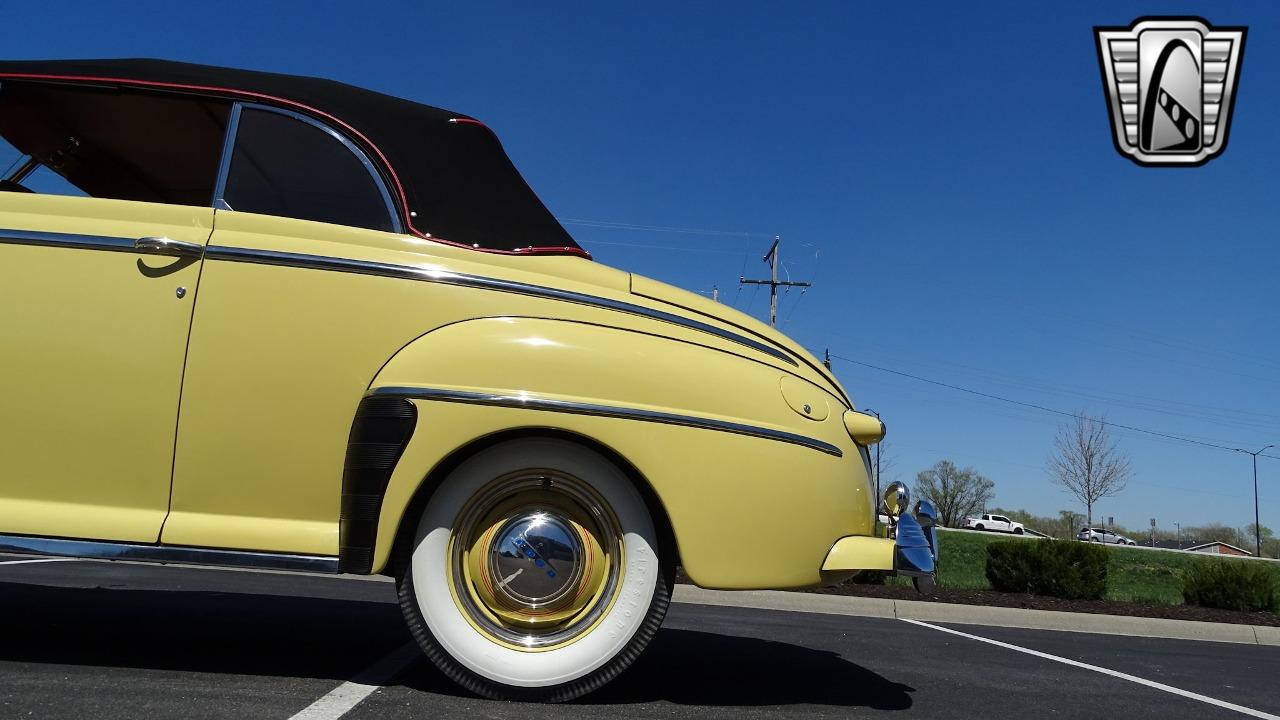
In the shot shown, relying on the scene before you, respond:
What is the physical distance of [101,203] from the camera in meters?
2.63

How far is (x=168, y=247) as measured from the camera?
253 centimetres

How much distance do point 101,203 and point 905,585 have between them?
347 inches

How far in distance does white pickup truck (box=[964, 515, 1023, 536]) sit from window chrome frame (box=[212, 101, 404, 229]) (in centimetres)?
7755

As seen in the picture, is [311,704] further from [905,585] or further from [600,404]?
[905,585]

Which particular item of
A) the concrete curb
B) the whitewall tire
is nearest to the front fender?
the whitewall tire

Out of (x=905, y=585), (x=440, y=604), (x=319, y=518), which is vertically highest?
(x=319, y=518)

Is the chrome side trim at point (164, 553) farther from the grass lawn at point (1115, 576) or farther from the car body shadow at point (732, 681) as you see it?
the grass lawn at point (1115, 576)

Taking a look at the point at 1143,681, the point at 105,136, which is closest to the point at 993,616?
the point at 1143,681

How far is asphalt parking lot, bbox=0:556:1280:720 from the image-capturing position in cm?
234

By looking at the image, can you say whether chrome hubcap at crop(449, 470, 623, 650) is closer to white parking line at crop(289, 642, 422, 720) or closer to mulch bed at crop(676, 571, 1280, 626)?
white parking line at crop(289, 642, 422, 720)

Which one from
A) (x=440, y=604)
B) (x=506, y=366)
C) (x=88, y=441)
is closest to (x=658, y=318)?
(x=506, y=366)

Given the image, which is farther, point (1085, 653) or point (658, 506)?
point (1085, 653)

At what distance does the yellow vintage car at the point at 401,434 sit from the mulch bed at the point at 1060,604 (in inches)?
249

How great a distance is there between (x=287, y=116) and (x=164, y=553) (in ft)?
4.78
